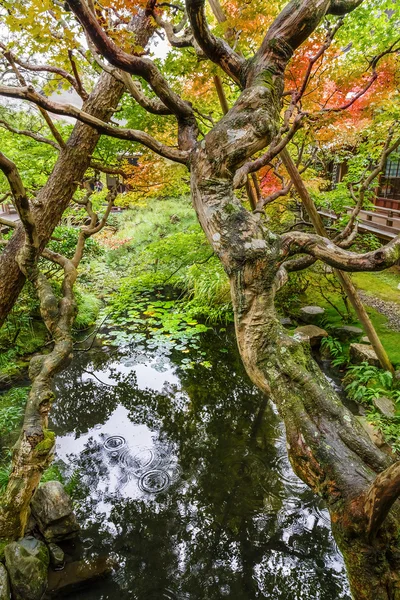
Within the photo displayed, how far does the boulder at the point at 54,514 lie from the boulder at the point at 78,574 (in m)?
0.28

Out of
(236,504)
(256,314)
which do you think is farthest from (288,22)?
(236,504)

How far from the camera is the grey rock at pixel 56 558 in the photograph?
10.2 ft

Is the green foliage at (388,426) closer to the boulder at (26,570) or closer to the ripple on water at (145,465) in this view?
the ripple on water at (145,465)

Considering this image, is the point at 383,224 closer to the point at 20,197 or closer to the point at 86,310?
the point at 86,310

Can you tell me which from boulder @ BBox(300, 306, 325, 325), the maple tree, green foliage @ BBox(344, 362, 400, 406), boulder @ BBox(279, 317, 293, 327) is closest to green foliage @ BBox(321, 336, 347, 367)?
green foliage @ BBox(344, 362, 400, 406)

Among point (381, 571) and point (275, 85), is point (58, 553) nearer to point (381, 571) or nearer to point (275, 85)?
point (381, 571)

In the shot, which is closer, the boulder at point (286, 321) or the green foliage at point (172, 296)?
the boulder at point (286, 321)

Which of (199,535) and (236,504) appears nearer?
(199,535)

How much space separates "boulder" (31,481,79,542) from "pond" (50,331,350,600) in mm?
227

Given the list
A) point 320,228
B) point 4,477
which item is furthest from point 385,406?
point 4,477

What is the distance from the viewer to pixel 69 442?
4812 millimetres

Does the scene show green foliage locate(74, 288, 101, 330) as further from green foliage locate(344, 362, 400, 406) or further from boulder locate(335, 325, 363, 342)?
green foliage locate(344, 362, 400, 406)

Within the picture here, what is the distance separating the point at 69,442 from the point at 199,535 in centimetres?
226

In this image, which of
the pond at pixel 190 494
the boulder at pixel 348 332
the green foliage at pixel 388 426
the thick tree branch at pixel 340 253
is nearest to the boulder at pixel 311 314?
the boulder at pixel 348 332
